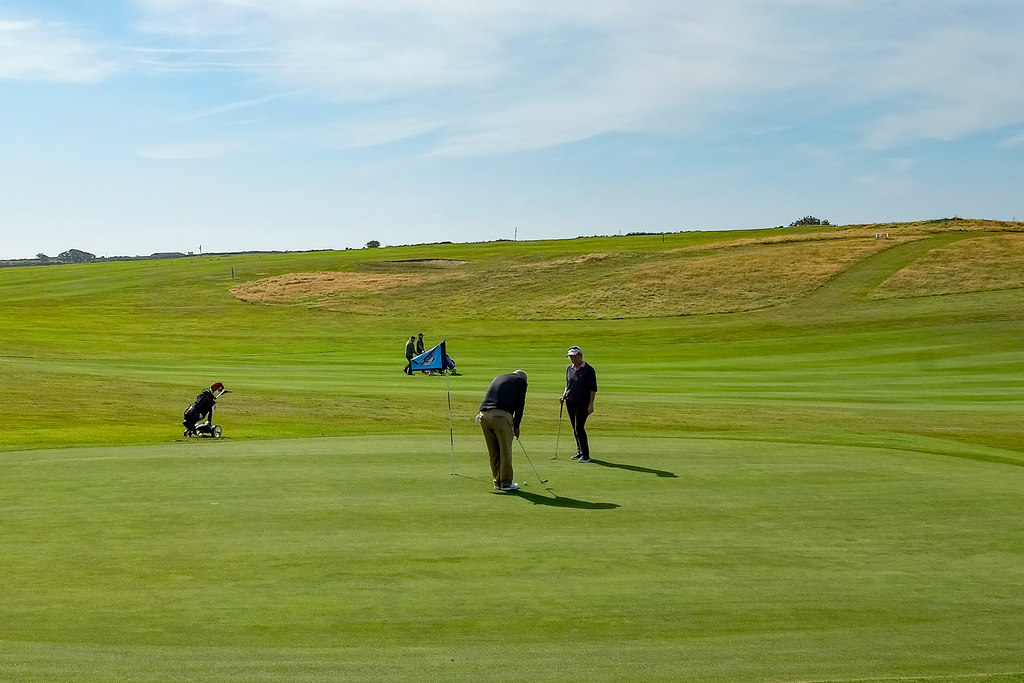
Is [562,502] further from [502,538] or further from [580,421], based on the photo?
[580,421]

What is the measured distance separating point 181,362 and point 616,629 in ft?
147

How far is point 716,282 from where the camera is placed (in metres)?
76.9

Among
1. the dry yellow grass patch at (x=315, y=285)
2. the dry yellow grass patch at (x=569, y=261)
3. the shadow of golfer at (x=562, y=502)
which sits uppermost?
the dry yellow grass patch at (x=569, y=261)

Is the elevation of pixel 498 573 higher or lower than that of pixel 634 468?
higher

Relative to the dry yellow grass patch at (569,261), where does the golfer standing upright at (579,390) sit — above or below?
below

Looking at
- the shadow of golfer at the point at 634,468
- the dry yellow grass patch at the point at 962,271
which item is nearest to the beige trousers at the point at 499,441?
the shadow of golfer at the point at 634,468

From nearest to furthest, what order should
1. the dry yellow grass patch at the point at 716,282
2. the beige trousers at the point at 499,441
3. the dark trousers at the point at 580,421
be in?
the beige trousers at the point at 499,441 → the dark trousers at the point at 580,421 → the dry yellow grass patch at the point at 716,282

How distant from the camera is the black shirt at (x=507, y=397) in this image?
48.4 ft

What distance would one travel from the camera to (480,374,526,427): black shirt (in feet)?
48.4

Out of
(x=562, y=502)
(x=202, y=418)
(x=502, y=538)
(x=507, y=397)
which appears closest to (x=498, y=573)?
(x=502, y=538)

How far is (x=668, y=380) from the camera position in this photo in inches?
1668

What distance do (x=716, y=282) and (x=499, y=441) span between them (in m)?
64.7

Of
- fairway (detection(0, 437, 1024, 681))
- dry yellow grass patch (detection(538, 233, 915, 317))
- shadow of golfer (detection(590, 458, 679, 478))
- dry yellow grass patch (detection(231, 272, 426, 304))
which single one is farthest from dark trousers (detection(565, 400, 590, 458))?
dry yellow grass patch (detection(231, 272, 426, 304))

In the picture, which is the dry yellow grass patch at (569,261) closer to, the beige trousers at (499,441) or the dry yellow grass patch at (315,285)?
the dry yellow grass patch at (315,285)
